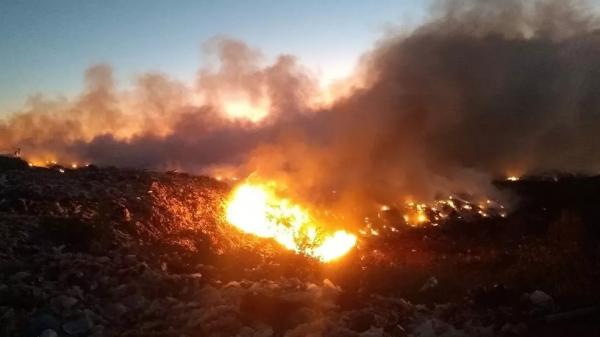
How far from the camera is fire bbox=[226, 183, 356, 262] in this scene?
65.5 ft

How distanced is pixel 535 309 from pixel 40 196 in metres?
16.5

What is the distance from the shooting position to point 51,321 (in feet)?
38.2

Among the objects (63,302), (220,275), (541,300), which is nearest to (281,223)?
(220,275)

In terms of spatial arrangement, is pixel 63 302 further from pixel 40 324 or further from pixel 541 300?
pixel 541 300

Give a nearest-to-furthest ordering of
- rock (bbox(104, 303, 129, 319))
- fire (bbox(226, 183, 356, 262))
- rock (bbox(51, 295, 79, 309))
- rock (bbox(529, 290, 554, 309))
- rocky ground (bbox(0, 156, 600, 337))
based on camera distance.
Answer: rocky ground (bbox(0, 156, 600, 337)) → rock (bbox(51, 295, 79, 309)) → rock (bbox(104, 303, 129, 319)) → rock (bbox(529, 290, 554, 309)) → fire (bbox(226, 183, 356, 262))

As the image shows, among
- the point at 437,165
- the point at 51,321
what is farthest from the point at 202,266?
the point at 437,165

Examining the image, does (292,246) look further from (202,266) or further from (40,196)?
(40,196)

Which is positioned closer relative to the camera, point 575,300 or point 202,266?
point 575,300

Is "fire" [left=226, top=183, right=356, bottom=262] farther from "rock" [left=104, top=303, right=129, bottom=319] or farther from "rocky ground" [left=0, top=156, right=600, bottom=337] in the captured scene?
"rock" [left=104, top=303, right=129, bottom=319]

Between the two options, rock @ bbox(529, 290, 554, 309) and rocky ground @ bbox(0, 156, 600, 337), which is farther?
rock @ bbox(529, 290, 554, 309)

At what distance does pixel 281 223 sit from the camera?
72.6ft

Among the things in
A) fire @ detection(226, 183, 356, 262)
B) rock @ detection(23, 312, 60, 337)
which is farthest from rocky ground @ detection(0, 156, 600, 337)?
fire @ detection(226, 183, 356, 262)

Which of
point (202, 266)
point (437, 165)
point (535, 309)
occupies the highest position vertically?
point (437, 165)

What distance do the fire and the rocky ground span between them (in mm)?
794
